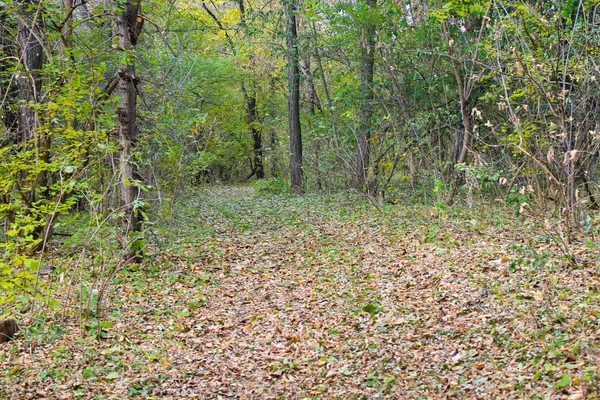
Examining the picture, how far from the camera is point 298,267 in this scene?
798 centimetres

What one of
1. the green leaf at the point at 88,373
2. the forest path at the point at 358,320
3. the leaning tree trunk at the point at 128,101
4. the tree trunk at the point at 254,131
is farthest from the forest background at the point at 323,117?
the tree trunk at the point at 254,131

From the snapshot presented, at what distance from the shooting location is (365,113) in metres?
12.4

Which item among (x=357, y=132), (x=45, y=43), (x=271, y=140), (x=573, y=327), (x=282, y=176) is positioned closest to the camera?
(x=573, y=327)

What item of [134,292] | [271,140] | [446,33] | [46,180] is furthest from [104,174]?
[271,140]

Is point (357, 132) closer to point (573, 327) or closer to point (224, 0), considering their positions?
point (573, 327)

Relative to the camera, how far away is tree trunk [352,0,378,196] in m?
11.5

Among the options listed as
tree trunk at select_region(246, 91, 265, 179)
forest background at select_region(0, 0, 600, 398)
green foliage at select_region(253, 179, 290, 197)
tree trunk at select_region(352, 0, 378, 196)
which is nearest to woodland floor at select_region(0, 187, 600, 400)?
forest background at select_region(0, 0, 600, 398)

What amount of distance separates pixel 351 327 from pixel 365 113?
7.84m

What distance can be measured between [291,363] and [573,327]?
2540 mm

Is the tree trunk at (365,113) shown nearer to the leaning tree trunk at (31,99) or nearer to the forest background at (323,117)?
the forest background at (323,117)

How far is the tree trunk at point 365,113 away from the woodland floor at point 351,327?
366 cm

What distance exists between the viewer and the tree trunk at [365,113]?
11545 millimetres

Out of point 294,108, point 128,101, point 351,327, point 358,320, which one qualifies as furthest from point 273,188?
point 351,327

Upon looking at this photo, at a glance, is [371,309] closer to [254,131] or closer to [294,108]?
[294,108]
